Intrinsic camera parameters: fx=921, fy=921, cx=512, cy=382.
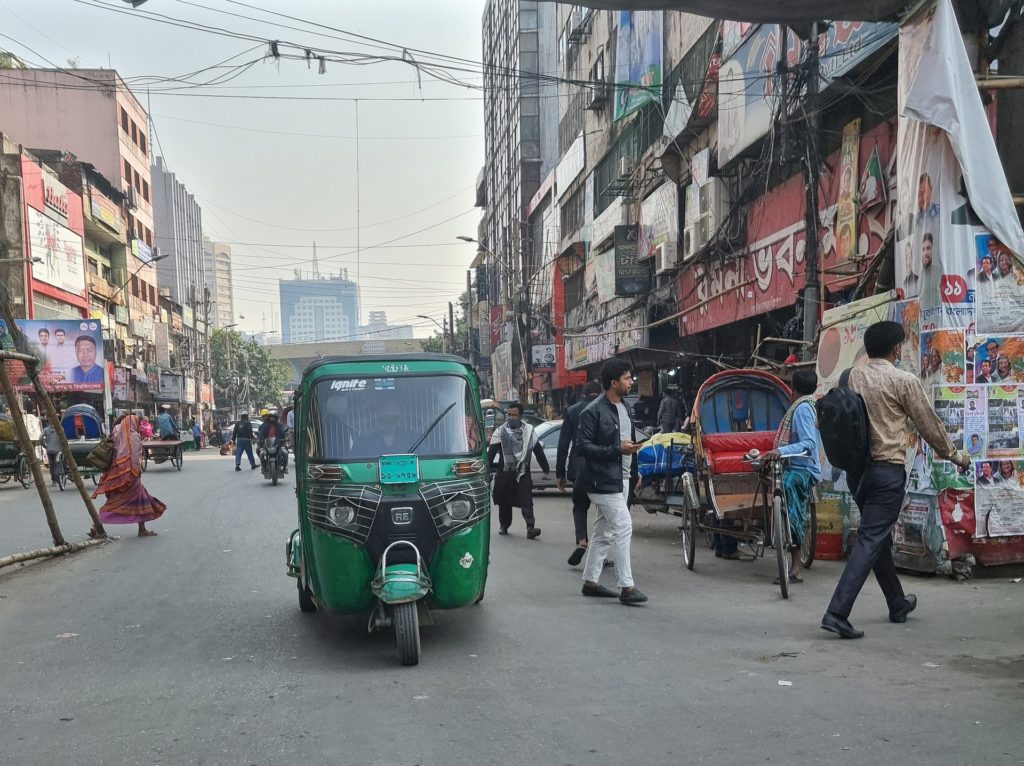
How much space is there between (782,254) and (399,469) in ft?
41.3

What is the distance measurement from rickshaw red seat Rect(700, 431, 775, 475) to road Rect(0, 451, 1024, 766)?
3.45 ft

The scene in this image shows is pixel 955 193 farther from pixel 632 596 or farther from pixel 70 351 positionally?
pixel 70 351

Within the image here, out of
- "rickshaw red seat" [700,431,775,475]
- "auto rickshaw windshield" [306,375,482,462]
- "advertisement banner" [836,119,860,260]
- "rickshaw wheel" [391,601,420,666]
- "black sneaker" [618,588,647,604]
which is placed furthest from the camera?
"advertisement banner" [836,119,860,260]

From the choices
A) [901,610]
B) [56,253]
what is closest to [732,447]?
[901,610]

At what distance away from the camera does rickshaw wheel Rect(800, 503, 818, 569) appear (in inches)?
343

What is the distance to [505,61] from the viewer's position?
219ft

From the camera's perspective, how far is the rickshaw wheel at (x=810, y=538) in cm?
872

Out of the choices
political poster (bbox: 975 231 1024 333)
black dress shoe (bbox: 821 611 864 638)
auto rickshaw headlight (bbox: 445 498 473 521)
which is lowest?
black dress shoe (bbox: 821 611 864 638)

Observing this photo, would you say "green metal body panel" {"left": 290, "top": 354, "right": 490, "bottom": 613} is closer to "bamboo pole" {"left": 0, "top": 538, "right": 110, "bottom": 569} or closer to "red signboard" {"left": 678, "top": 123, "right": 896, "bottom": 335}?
"bamboo pole" {"left": 0, "top": 538, "right": 110, "bottom": 569}

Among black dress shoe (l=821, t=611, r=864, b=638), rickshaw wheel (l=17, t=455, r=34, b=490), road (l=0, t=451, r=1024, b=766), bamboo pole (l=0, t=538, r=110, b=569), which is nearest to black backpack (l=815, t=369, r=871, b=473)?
black dress shoe (l=821, t=611, r=864, b=638)

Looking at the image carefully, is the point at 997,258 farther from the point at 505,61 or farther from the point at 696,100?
the point at 505,61

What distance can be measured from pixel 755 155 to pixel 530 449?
357 inches

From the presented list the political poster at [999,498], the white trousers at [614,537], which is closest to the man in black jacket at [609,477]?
the white trousers at [614,537]

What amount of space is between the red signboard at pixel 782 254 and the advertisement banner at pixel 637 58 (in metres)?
5.98
